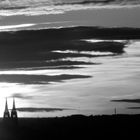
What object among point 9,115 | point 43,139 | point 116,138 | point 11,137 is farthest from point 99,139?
point 9,115

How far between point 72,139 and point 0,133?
26309 millimetres

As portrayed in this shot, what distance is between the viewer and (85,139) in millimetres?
137250

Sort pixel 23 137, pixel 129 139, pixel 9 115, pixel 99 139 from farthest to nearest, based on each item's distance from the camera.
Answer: pixel 9 115, pixel 23 137, pixel 99 139, pixel 129 139

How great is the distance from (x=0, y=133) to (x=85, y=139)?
29.1 m

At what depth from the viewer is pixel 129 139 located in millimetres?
126250

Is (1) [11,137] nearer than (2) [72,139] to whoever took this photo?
No

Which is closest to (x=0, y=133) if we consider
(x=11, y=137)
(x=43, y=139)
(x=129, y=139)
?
(x=11, y=137)

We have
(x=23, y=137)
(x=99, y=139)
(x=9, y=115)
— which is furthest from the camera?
A: (x=9, y=115)

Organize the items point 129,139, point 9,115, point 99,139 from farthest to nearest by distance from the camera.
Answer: point 9,115, point 99,139, point 129,139

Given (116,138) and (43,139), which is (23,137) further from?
(116,138)

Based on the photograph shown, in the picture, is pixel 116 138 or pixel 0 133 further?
pixel 0 133

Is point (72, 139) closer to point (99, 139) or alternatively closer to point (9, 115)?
point (99, 139)

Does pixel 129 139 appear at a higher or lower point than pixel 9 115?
lower

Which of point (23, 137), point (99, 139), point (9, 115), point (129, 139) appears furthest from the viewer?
point (9, 115)
